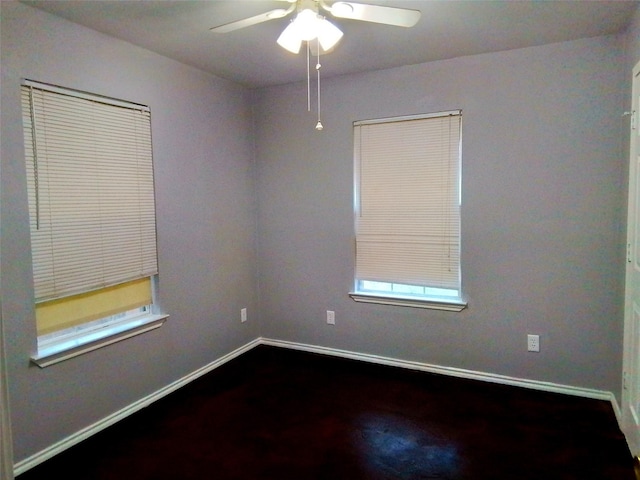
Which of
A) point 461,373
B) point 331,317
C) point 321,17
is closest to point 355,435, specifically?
point 461,373

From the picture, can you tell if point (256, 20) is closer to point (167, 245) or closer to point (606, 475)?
point (167, 245)

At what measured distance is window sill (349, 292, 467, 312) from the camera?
323 cm

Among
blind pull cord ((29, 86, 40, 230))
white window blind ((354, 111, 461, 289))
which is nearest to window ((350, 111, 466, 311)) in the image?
white window blind ((354, 111, 461, 289))

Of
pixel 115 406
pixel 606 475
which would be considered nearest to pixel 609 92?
pixel 606 475

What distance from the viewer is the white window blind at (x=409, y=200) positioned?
3.21m

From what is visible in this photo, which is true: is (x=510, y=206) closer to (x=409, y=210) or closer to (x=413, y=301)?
(x=409, y=210)

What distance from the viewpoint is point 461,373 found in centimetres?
325

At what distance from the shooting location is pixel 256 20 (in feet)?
6.38

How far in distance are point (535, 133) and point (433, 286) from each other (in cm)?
133

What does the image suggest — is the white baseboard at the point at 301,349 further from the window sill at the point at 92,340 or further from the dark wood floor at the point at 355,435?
the window sill at the point at 92,340

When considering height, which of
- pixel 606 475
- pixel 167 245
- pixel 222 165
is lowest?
pixel 606 475

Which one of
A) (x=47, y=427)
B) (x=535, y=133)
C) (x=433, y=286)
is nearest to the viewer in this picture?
(x=47, y=427)

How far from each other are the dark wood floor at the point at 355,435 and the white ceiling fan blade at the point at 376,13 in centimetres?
222

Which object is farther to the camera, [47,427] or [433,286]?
[433,286]
